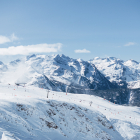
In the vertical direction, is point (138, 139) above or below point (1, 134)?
below

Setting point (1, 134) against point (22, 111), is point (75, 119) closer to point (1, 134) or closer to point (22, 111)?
point (22, 111)

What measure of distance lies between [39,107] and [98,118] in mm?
15807

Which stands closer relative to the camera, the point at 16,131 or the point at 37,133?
the point at 16,131

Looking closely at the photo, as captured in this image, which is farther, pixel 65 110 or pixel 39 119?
pixel 65 110

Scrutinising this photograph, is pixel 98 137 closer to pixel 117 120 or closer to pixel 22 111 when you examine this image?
pixel 117 120

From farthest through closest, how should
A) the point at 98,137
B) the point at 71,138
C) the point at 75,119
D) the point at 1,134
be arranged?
the point at 75,119 < the point at 98,137 < the point at 71,138 < the point at 1,134

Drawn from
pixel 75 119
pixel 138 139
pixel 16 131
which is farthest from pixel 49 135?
pixel 138 139

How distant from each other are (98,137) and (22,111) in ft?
53.4

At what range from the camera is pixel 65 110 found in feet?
118

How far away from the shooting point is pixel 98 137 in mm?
30969

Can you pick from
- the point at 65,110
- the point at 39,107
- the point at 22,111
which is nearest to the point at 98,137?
the point at 65,110

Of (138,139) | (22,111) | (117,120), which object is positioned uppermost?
(22,111)

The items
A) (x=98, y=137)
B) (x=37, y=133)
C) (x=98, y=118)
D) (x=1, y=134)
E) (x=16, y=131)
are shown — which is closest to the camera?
(x=1, y=134)

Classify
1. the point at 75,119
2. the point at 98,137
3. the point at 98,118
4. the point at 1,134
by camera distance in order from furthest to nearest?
1. the point at 98,118
2. the point at 75,119
3. the point at 98,137
4. the point at 1,134
